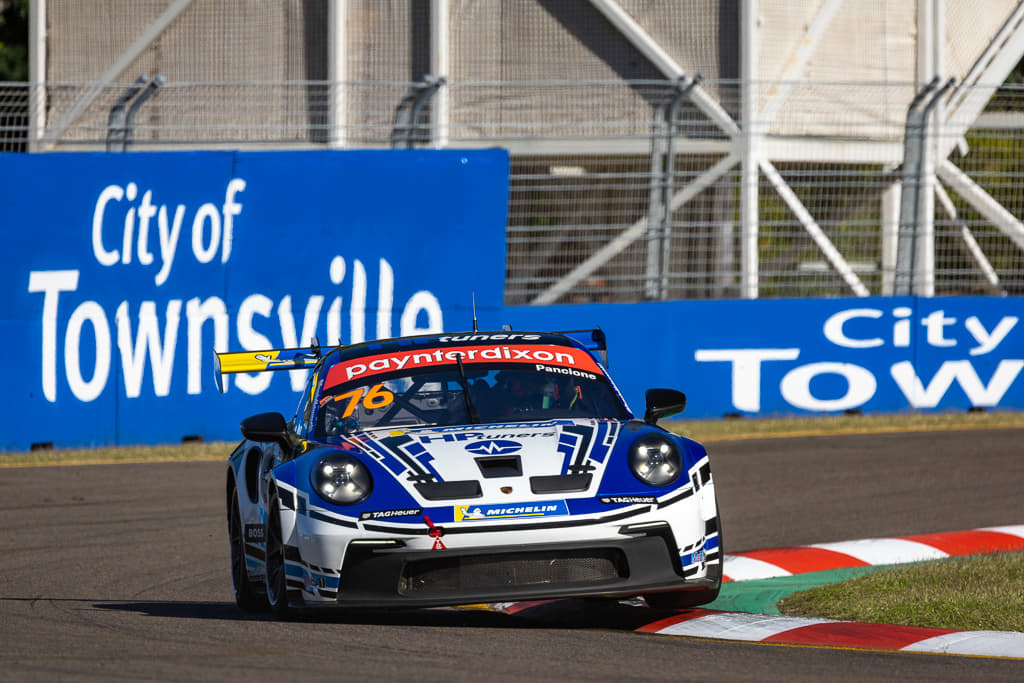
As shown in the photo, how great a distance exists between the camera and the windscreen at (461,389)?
23.5 feet

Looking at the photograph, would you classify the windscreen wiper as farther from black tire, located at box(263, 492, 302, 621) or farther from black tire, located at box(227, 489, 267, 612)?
black tire, located at box(227, 489, 267, 612)

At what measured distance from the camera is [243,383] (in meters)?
14.4

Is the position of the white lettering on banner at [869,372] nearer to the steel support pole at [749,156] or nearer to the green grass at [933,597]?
the steel support pole at [749,156]

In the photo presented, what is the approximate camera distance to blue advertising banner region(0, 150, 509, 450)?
13797 mm

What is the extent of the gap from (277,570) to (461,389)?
4.00ft

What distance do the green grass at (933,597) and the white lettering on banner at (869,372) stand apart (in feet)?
24.6

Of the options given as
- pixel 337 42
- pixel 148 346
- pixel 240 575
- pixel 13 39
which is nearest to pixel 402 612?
pixel 240 575

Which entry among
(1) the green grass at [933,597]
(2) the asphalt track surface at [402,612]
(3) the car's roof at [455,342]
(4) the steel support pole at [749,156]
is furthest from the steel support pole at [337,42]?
(1) the green grass at [933,597]

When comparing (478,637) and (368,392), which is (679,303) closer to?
(368,392)

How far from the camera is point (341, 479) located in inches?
243

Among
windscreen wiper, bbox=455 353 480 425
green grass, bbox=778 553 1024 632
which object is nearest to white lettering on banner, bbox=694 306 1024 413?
green grass, bbox=778 553 1024 632

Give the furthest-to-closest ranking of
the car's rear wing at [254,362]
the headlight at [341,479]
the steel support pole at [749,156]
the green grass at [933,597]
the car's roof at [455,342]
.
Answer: the steel support pole at [749,156]
the car's rear wing at [254,362]
the car's roof at [455,342]
the green grass at [933,597]
the headlight at [341,479]

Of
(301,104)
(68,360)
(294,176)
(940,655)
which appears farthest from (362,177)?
(940,655)

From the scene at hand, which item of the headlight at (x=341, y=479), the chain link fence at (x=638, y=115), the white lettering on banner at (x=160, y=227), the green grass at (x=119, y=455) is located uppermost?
the chain link fence at (x=638, y=115)
